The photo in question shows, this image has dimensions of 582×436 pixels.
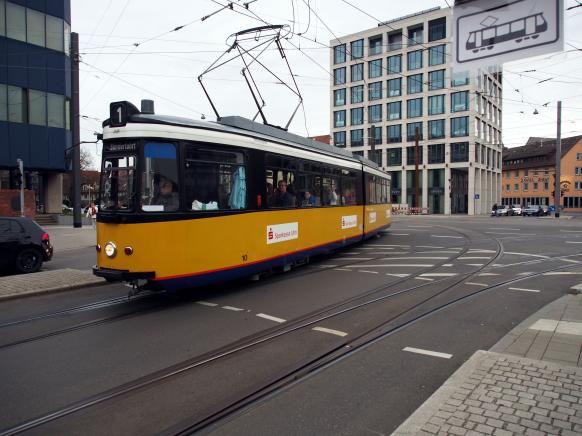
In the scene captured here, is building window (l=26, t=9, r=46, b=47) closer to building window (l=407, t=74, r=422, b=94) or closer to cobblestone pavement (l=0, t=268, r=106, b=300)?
cobblestone pavement (l=0, t=268, r=106, b=300)

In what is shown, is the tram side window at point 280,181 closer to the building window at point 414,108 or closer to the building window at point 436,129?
the building window at point 436,129

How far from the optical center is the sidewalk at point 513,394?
317 cm

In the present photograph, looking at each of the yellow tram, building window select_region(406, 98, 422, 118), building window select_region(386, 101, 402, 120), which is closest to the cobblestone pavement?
the yellow tram

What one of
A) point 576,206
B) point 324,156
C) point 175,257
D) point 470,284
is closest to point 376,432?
point 175,257

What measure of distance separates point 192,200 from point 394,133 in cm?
6100

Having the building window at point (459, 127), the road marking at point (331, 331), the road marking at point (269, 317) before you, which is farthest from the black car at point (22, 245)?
the building window at point (459, 127)

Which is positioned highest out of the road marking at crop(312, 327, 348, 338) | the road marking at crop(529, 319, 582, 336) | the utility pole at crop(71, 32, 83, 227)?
the utility pole at crop(71, 32, 83, 227)

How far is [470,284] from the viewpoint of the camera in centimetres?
882

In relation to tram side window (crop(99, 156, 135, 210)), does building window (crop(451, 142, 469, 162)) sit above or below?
above

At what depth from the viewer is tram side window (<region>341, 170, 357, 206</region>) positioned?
1333 cm

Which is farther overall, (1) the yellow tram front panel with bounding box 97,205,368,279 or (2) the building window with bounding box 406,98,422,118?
(2) the building window with bounding box 406,98,422,118

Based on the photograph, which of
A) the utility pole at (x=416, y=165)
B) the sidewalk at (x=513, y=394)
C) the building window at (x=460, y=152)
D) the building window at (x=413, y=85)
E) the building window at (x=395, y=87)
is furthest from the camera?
the building window at (x=395, y=87)

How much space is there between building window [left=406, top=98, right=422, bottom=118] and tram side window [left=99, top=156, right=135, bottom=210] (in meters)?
59.7

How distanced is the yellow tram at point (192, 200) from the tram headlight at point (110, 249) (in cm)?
2
